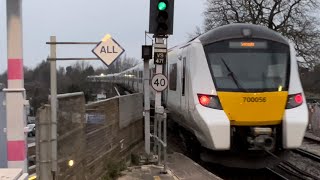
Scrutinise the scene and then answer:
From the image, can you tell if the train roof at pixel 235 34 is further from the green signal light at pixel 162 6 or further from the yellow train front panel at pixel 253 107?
the yellow train front panel at pixel 253 107

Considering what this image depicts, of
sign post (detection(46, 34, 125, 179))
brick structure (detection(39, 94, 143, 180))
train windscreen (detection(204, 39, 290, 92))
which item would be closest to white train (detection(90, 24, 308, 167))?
train windscreen (detection(204, 39, 290, 92))

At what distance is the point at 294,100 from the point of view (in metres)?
11.1

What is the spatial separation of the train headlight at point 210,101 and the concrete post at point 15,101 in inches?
226

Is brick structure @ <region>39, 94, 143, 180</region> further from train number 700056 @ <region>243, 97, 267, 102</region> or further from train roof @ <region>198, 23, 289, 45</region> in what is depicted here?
train number 700056 @ <region>243, 97, 267, 102</region>

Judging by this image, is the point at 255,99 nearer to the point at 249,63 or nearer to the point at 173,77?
the point at 249,63

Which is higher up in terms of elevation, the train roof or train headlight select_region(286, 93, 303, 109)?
the train roof

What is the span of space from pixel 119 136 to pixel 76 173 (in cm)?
468

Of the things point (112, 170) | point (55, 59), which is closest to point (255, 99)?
point (112, 170)

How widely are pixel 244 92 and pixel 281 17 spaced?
44086 mm

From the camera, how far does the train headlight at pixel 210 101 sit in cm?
1077

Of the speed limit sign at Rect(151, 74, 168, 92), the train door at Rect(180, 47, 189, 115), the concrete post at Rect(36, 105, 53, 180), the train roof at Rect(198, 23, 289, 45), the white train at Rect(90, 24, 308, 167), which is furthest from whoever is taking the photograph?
the speed limit sign at Rect(151, 74, 168, 92)

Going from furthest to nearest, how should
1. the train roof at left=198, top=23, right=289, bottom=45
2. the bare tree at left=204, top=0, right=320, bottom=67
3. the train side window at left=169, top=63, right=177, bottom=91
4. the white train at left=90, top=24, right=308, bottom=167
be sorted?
the bare tree at left=204, top=0, right=320, bottom=67, the train side window at left=169, top=63, right=177, bottom=91, the train roof at left=198, top=23, right=289, bottom=45, the white train at left=90, top=24, right=308, bottom=167

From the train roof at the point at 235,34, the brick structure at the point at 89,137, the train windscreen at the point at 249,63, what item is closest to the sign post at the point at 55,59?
the brick structure at the point at 89,137

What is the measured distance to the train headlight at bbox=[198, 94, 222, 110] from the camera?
10773mm
